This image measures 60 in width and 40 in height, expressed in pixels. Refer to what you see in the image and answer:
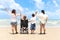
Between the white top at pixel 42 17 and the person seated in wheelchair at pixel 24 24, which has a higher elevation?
the white top at pixel 42 17

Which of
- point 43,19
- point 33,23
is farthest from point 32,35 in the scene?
point 43,19

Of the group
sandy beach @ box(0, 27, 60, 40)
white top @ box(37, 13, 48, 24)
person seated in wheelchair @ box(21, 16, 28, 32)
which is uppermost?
white top @ box(37, 13, 48, 24)

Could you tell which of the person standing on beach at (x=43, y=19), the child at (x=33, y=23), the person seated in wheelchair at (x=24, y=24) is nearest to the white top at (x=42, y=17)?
the person standing on beach at (x=43, y=19)

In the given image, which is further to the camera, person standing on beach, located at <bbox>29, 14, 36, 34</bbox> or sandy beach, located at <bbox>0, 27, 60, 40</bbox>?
person standing on beach, located at <bbox>29, 14, 36, 34</bbox>

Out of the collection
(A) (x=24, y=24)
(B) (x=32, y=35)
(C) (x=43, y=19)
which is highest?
(C) (x=43, y=19)

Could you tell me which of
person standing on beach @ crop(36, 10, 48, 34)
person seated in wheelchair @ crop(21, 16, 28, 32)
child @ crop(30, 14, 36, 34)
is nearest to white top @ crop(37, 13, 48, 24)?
person standing on beach @ crop(36, 10, 48, 34)

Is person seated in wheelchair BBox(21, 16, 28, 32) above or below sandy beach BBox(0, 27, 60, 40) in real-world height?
above

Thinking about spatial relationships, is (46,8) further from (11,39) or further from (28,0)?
(11,39)

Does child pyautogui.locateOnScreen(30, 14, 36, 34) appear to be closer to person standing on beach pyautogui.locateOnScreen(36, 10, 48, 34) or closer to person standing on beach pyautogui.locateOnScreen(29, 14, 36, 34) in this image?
person standing on beach pyautogui.locateOnScreen(29, 14, 36, 34)

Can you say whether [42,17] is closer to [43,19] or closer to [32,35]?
[43,19]

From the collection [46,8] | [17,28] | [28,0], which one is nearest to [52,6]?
[46,8]

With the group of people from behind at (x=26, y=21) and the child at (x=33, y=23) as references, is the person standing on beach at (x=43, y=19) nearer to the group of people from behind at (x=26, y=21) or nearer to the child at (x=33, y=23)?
the group of people from behind at (x=26, y=21)

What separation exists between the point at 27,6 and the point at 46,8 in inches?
17.1

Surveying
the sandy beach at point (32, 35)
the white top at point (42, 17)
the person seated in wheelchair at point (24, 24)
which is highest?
the white top at point (42, 17)
